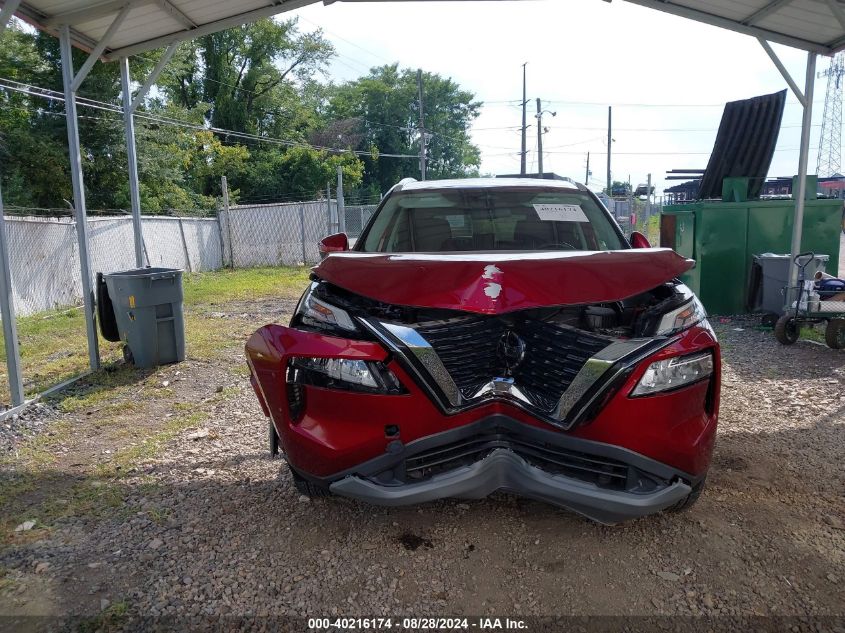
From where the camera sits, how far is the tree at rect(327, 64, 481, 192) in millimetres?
45906

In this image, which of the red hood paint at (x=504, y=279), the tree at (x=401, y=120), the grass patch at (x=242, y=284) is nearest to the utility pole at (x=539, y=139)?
the tree at (x=401, y=120)

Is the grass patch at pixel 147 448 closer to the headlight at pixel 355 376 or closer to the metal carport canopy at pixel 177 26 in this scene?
the metal carport canopy at pixel 177 26

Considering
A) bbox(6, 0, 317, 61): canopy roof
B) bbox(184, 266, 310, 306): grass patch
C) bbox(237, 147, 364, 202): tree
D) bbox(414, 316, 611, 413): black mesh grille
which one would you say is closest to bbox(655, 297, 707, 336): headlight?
bbox(414, 316, 611, 413): black mesh grille

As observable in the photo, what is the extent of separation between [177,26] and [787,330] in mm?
7345

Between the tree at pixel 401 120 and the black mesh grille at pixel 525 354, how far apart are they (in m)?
40.0

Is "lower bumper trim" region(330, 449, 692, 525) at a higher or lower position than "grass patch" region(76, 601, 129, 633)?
higher

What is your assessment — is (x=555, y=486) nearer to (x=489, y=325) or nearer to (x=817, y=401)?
(x=489, y=325)

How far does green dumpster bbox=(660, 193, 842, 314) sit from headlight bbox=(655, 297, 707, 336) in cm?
627

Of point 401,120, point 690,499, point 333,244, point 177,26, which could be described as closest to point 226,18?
point 177,26

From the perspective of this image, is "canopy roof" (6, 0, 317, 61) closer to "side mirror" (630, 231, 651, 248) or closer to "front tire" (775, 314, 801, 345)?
"side mirror" (630, 231, 651, 248)

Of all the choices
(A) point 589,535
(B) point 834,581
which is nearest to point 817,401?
(B) point 834,581

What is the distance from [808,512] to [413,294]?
2.35m

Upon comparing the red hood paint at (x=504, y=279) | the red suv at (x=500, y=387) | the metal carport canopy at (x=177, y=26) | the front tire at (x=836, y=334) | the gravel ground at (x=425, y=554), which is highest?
the metal carport canopy at (x=177, y=26)

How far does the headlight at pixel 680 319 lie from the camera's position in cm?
242
